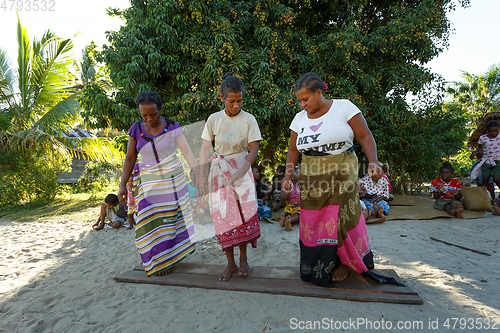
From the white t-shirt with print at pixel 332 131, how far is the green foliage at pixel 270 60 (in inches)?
147

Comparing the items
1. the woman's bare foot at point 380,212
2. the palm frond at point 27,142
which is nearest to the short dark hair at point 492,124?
the woman's bare foot at point 380,212

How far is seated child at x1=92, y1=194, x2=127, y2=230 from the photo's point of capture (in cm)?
537

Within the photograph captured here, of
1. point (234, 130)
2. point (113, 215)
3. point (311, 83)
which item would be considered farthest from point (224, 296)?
point (113, 215)

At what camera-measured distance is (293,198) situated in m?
5.14

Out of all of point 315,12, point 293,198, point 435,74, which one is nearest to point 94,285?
point 293,198

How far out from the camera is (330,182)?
2.30 meters

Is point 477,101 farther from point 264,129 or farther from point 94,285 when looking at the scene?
point 94,285

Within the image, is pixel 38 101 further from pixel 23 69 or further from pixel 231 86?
pixel 231 86

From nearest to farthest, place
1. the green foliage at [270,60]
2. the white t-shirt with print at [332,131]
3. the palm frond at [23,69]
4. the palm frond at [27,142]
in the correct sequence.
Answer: the white t-shirt with print at [332,131], the green foliage at [270,60], the palm frond at [27,142], the palm frond at [23,69]

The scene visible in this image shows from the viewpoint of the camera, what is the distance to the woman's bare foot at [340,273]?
7.89 feet

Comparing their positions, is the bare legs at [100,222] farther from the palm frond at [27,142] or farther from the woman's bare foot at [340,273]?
the palm frond at [27,142]

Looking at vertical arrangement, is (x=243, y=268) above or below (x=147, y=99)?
below

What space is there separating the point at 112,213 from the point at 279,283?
4.42 meters

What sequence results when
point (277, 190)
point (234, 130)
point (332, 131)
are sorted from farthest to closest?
point (277, 190) < point (234, 130) < point (332, 131)
